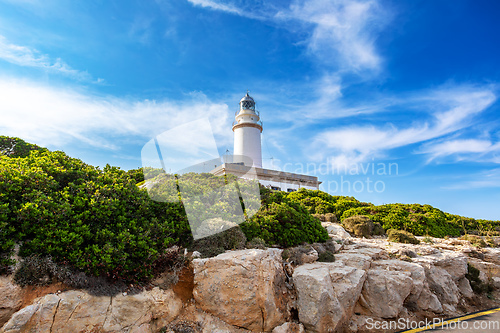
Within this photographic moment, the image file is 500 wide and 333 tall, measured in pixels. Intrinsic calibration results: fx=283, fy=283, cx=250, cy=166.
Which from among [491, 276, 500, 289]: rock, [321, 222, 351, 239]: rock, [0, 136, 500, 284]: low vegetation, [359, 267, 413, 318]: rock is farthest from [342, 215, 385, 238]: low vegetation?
[359, 267, 413, 318]: rock

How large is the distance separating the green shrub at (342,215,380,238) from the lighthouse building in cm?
1770

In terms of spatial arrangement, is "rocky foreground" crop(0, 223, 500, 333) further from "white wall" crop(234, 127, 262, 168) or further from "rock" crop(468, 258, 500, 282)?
"white wall" crop(234, 127, 262, 168)

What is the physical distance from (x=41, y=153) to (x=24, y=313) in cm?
487

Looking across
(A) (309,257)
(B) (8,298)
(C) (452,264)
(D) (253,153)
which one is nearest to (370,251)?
(A) (309,257)

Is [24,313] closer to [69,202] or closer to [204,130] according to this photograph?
[69,202]

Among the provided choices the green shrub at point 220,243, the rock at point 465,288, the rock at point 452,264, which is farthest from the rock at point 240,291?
the rock at point 465,288

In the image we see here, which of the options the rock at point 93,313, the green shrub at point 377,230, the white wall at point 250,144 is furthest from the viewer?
the white wall at point 250,144

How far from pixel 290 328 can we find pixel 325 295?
92 cm

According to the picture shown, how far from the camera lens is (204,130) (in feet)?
23.9

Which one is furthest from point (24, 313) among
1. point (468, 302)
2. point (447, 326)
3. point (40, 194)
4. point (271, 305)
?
point (468, 302)

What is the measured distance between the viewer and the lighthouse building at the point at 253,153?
1265 inches

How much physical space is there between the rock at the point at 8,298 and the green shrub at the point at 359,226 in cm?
1229

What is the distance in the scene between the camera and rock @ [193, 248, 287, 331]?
207 inches

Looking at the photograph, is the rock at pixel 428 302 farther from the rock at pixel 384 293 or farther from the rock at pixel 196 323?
the rock at pixel 196 323
